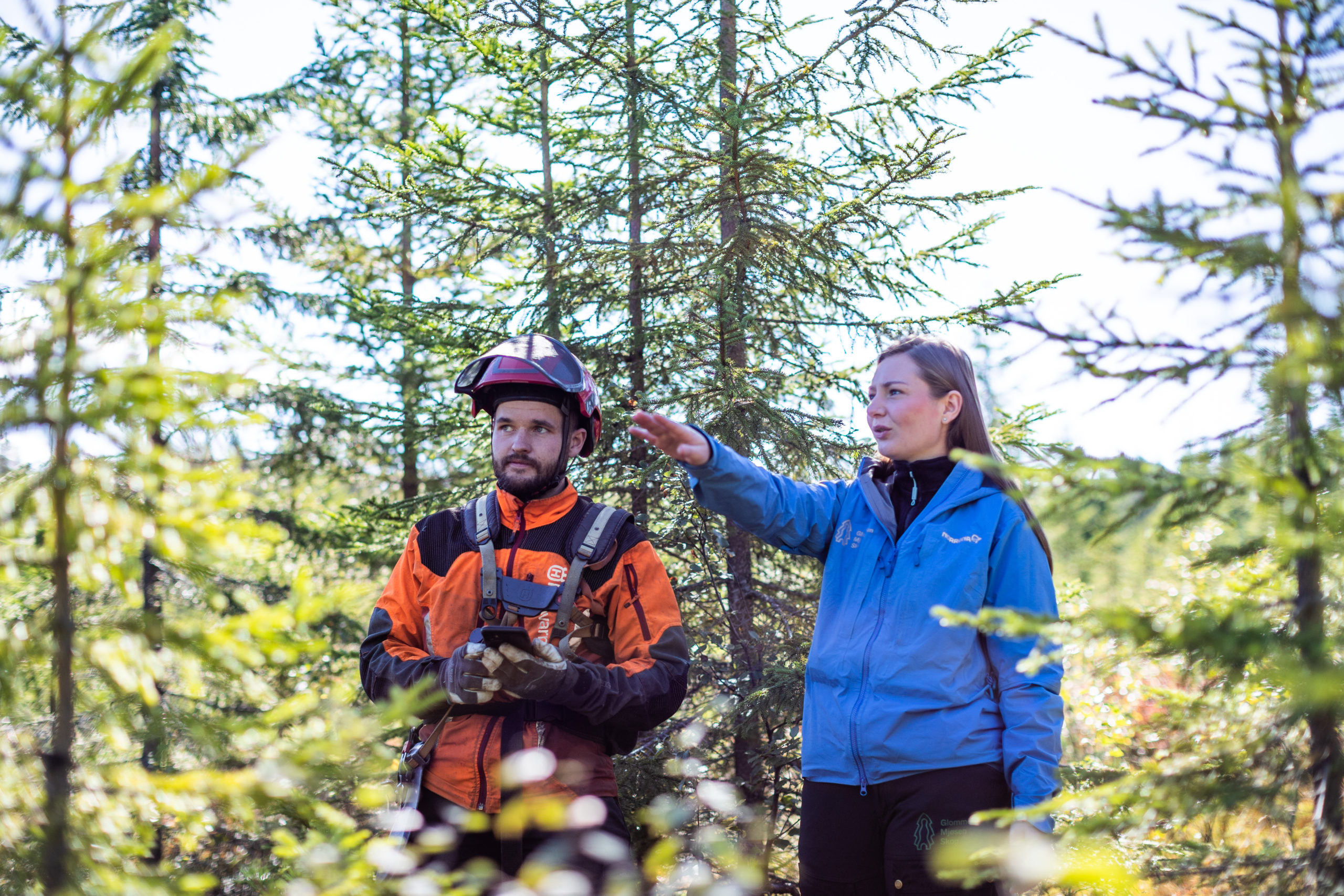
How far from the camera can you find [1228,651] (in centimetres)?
162

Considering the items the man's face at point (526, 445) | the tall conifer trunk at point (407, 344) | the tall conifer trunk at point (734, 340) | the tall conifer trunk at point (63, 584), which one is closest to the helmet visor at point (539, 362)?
the man's face at point (526, 445)

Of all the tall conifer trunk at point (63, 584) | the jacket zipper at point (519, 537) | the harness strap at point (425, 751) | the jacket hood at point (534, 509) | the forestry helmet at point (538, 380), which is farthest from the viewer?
the forestry helmet at point (538, 380)

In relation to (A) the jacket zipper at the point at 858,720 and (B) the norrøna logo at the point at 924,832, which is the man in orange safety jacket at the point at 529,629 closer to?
(A) the jacket zipper at the point at 858,720

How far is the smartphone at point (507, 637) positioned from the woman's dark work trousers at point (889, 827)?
125 centimetres

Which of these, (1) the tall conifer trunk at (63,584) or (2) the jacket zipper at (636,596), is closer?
(1) the tall conifer trunk at (63,584)

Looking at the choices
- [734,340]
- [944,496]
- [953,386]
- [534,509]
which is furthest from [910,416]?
[734,340]

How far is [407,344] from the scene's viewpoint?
9000 mm

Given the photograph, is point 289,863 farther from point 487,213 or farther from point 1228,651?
point 487,213

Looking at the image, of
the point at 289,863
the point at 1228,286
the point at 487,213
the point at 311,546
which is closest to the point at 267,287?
the point at 311,546

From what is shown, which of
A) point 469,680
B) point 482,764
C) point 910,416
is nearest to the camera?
point 469,680

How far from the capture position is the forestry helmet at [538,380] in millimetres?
4117

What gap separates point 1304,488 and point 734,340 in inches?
188

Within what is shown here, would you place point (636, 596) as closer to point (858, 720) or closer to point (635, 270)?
point (858, 720)

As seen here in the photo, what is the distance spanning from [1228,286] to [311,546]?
1110cm
